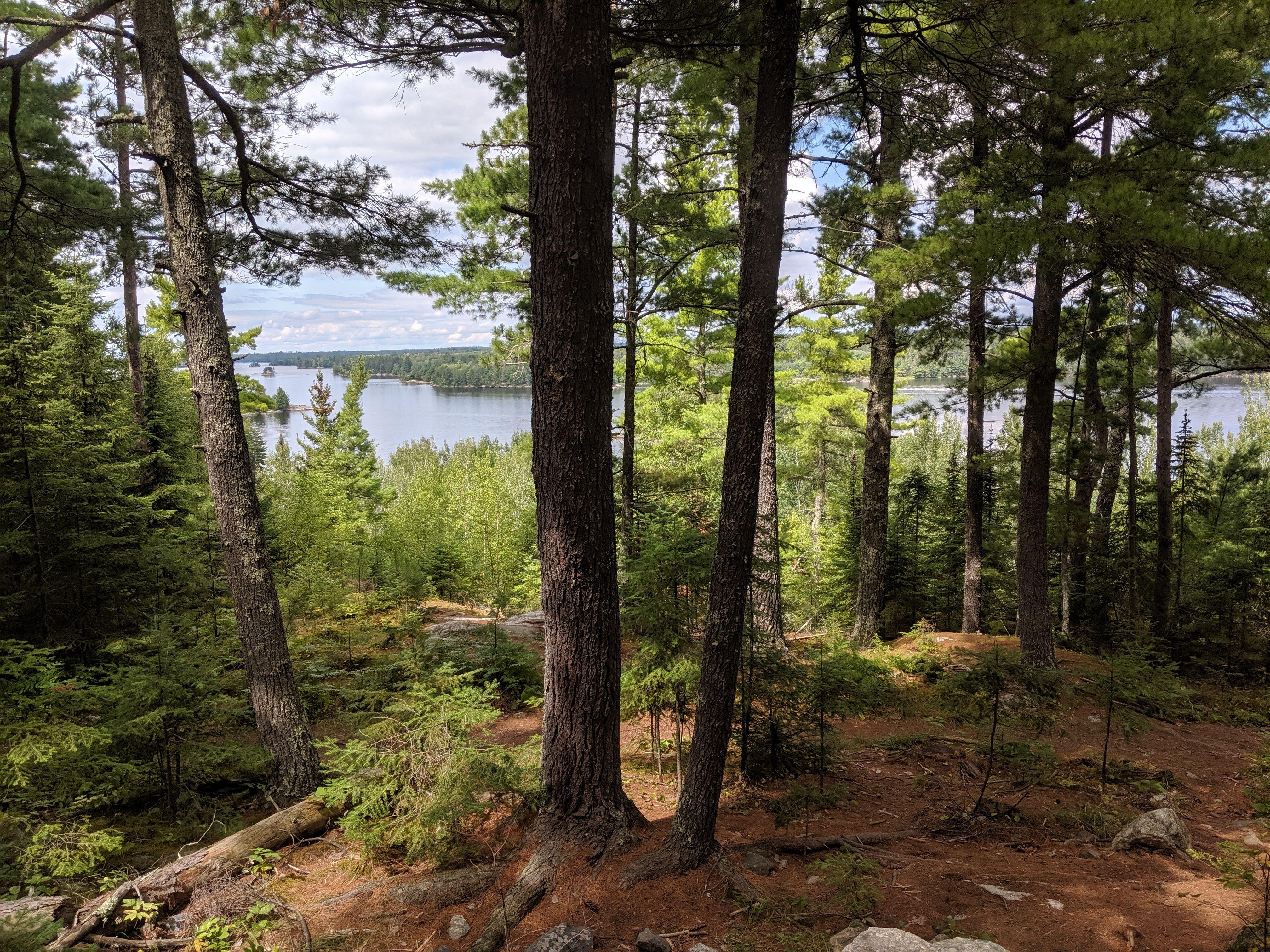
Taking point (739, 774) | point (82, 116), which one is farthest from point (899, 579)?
point (82, 116)

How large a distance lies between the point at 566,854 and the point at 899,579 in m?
9.95

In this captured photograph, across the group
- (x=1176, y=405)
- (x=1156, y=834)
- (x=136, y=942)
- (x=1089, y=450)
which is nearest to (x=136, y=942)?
(x=136, y=942)

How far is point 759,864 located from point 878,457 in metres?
6.84

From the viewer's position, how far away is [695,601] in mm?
4820

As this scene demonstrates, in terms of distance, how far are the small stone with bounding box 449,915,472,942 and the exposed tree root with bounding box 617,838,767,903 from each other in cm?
83

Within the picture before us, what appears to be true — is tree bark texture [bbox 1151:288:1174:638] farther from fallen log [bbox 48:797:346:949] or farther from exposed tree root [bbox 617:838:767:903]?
fallen log [bbox 48:797:346:949]

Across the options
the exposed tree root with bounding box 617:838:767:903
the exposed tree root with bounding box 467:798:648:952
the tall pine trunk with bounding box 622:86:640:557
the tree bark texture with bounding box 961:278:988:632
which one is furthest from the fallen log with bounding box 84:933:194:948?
the tree bark texture with bounding box 961:278:988:632

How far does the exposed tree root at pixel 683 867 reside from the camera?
329 cm

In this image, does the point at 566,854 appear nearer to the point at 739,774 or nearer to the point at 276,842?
the point at 739,774

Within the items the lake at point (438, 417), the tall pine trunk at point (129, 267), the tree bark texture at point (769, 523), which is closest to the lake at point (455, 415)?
the lake at point (438, 417)

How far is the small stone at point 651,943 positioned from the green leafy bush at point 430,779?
1018 mm

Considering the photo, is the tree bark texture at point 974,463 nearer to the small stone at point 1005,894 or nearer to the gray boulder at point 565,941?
the small stone at point 1005,894

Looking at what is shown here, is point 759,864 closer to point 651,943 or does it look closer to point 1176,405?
point 651,943

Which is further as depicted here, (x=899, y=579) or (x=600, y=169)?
(x=899, y=579)
